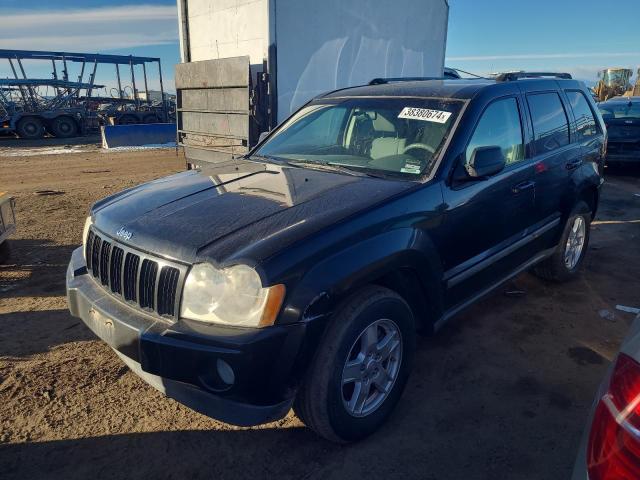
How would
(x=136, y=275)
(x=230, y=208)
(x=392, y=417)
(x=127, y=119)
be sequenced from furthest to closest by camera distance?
1. (x=127, y=119)
2. (x=392, y=417)
3. (x=230, y=208)
4. (x=136, y=275)

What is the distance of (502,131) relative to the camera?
3.39 m

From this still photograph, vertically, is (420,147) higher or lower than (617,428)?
higher

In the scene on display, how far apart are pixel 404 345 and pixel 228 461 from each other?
3.68 feet

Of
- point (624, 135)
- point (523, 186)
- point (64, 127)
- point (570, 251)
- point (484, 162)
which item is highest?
point (484, 162)

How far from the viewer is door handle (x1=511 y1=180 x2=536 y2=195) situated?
3382mm

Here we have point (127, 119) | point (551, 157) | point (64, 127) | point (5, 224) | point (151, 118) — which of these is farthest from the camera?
point (151, 118)

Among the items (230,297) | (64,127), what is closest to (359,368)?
(230,297)

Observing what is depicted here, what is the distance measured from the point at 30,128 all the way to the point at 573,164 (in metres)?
21.7

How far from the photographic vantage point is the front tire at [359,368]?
7.41ft

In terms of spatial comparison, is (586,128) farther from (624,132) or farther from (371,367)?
(624,132)

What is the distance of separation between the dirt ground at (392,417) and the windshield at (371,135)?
145cm

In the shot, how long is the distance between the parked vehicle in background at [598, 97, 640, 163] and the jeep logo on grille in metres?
10.6

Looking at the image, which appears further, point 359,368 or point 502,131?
point 502,131

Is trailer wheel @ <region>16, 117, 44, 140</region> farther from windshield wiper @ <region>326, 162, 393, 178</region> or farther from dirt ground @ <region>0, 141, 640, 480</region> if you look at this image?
windshield wiper @ <region>326, 162, 393, 178</region>
